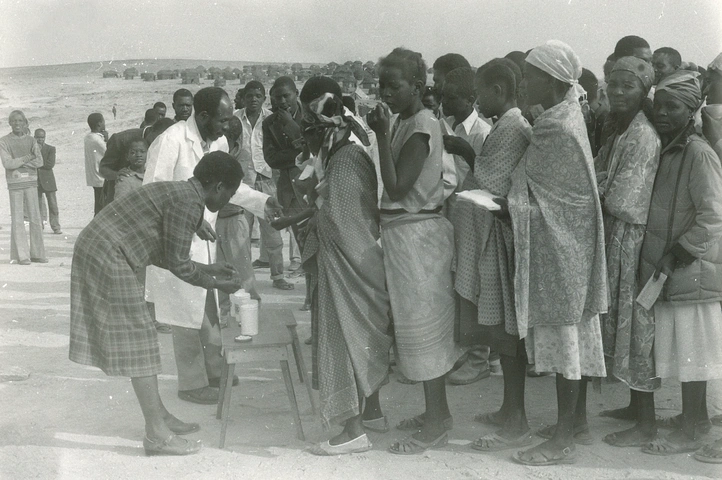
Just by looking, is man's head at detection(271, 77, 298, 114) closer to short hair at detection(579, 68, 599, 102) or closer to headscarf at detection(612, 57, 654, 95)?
short hair at detection(579, 68, 599, 102)

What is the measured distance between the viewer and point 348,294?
3.72 m

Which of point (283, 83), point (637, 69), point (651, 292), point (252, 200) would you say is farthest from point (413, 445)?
point (283, 83)

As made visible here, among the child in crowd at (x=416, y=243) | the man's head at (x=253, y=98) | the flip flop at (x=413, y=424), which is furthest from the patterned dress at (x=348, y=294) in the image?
the man's head at (x=253, y=98)

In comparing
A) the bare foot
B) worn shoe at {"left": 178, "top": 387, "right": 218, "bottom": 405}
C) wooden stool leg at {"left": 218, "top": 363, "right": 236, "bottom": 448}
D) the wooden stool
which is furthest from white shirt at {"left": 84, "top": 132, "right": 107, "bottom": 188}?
the bare foot

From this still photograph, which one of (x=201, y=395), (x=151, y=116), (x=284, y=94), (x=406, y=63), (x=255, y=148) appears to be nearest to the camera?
(x=406, y=63)

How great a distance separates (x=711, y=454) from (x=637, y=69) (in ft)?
Answer: 6.51

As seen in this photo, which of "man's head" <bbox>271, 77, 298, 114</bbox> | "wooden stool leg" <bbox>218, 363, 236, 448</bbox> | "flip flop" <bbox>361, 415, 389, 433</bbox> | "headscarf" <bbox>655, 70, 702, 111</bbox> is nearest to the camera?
"headscarf" <bbox>655, 70, 702, 111</bbox>

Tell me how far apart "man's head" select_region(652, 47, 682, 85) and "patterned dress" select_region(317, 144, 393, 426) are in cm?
313

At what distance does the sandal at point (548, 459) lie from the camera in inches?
141

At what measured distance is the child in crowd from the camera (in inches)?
145

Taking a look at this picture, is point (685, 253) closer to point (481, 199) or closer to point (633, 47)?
point (481, 199)

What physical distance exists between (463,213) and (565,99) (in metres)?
0.78

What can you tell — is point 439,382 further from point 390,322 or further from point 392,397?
point 392,397

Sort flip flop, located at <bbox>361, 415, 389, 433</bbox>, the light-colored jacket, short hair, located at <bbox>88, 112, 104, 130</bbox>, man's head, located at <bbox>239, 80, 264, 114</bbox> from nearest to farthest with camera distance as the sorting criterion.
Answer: the light-colored jacket, flip flop, located at <bbox>361, 415, 389, 433</bbox>, man's head, located at <bbox>239, 80, 264, 114</bbox>, short hair, located at <bbox>88, 112, 104, 130</bbox>
